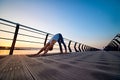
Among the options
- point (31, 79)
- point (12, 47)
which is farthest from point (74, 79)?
point (12, 47)

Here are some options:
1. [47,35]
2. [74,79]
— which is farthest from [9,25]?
[74,79]

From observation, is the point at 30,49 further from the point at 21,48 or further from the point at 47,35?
the point at 47,35

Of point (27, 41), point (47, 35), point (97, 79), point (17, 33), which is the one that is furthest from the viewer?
point (47, 35)

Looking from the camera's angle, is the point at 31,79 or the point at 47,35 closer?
the point at 31,79

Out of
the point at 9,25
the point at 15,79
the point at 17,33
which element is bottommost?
the point at 15,79

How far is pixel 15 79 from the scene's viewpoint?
0.65m

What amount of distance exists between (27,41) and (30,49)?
1.32 ft

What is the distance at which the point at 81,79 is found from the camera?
23.8 inches

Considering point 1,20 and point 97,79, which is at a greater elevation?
point 1,20

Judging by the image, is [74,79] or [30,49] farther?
[30,49]

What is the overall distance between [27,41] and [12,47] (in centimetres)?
83

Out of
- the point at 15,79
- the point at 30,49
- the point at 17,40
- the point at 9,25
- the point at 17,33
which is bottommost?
the point at 15,79

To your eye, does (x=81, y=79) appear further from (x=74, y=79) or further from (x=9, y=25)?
(x=9, y=25)

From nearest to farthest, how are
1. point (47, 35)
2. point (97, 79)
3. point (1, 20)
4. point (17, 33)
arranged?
point (97, 79)
point (1, 20)
point (17, 33)
point (47, 35)
